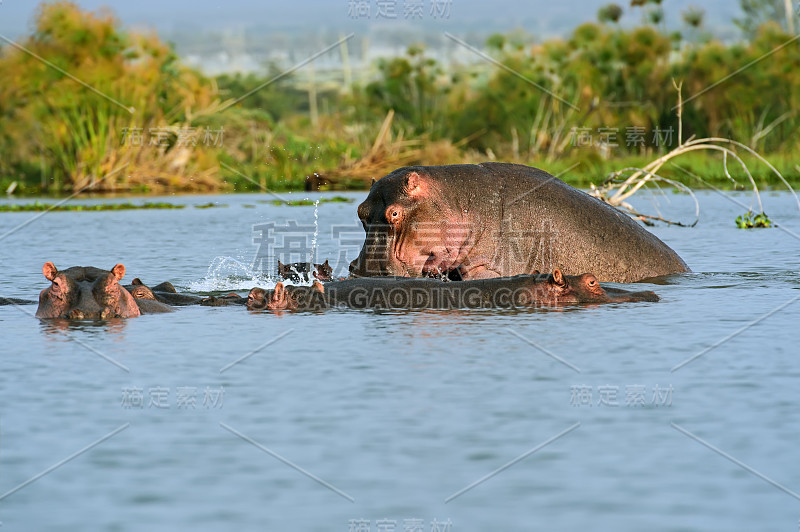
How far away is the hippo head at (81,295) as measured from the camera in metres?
8.95

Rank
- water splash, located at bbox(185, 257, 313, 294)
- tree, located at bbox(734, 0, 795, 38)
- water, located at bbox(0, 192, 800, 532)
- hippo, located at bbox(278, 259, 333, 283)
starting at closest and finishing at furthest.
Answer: water, located at bbox(0, 192, 800, 532) → hippo, located at bbox(278, 259, 333, 283) → water splash, located at bbox(185, 257, 313, 294) → tree, located at bbox(734, 0, 795, 38)

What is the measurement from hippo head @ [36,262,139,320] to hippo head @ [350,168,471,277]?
211 centimetres

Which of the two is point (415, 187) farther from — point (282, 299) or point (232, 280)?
point (232, 280)

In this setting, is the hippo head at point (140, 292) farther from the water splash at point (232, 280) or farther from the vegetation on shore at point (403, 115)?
the vegetation on shore at point (403, 115)

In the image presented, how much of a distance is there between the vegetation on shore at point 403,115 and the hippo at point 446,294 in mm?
13276

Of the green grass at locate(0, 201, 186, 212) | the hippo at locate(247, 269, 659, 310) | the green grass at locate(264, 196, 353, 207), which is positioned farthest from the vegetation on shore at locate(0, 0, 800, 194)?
the hippo at locate(247, 269, 659, 310)

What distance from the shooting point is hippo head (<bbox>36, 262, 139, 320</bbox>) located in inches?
352

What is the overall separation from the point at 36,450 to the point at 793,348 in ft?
15.2

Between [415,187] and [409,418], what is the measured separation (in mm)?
4453

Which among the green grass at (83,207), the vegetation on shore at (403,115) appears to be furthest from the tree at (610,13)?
the green grass at (83,207)

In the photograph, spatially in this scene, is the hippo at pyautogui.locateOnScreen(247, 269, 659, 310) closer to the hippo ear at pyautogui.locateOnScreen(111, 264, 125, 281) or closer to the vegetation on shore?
the hippo ear at pyautogui.locateOnScreen(111, 264, 125, 281)

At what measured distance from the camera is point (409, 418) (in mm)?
5801

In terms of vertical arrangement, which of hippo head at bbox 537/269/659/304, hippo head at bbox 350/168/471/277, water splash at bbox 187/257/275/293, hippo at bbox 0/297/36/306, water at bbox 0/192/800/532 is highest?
hippo head at bbox 350/168/471/277

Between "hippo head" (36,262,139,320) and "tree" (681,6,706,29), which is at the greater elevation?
"tree" (681,6,706,29)
